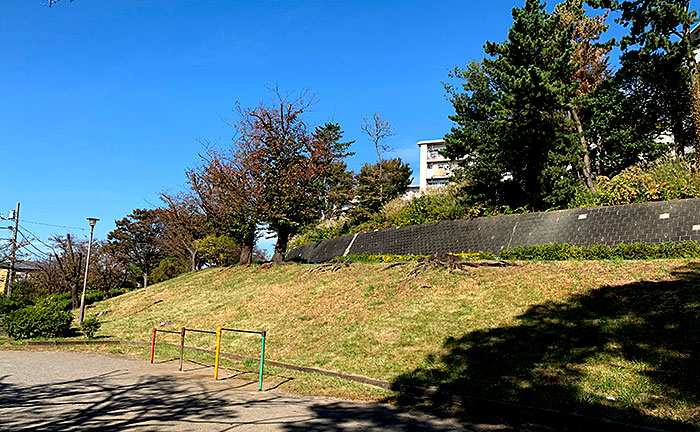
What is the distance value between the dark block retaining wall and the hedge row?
21.1 inches

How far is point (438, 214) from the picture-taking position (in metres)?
20.5

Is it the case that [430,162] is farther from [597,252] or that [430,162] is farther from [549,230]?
[597,252]

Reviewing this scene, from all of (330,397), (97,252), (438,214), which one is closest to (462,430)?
(330,397)

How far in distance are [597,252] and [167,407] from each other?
1195 cm

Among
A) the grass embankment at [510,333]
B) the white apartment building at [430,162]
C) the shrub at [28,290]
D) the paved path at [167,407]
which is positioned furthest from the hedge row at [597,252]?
the white apartment building at [430,162]

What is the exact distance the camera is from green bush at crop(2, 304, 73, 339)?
14.9 m

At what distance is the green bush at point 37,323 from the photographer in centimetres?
1495

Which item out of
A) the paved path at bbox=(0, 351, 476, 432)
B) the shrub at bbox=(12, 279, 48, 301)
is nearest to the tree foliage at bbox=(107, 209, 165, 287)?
the shrub at bbox=(12, 279, 48, 301)

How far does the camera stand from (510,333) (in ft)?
29.7

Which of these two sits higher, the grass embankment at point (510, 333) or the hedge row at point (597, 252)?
the hedge row at point (597, 252)

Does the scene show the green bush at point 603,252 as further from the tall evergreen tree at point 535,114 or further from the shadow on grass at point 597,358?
the tall evergreen tree at point 535,114

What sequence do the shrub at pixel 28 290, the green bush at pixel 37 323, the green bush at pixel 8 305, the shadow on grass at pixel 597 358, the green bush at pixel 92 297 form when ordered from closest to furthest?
the shadow on grass at pixel 597 358
the green bush at pixel 37 323
the green bush at pixel 8 305
the green bush at pixel 92 297
the shrub at pixel 28 290

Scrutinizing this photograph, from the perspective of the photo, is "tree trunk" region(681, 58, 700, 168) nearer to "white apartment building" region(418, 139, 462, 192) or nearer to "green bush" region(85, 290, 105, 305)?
"green bush" region(85, 290, 105, 305)

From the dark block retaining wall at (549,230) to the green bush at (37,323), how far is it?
41.0 ft
